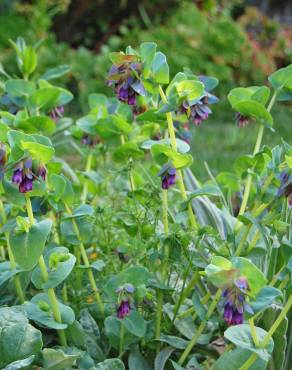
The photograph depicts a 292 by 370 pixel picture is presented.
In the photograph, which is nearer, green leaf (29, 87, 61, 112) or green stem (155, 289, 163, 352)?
green stem (155, 289, 163, 352)

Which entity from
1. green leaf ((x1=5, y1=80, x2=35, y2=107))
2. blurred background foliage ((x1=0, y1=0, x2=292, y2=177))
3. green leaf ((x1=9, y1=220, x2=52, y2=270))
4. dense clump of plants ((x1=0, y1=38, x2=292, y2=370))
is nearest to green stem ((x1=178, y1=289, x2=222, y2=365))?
dense clump of plants ((x1=0, y1=38, x2=292, y2=370))

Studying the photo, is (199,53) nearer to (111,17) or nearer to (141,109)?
(111,17)

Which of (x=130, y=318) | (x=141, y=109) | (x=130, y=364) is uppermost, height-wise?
(x=141, y=109)

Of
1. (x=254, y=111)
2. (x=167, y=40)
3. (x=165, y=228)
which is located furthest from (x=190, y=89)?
(x=167, y=40)

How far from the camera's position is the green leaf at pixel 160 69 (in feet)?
4.25

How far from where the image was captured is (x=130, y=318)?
1340mm

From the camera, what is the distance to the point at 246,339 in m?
1.18

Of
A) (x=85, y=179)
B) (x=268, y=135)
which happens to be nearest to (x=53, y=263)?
(x=85, y=179)

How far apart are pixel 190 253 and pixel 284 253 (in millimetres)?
206

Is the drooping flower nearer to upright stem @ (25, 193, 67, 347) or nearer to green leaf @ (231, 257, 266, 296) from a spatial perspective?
upright stem @ (25, 193, 67, 347)

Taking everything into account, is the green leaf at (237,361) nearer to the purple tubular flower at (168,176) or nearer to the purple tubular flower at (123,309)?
the purple tubular flower at (123,309)

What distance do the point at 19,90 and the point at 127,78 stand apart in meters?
0.46

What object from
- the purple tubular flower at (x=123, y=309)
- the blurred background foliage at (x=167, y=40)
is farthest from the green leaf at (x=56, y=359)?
the blurred background foliage at (x=167, y=40)

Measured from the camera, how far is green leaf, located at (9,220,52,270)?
3.93 ft
